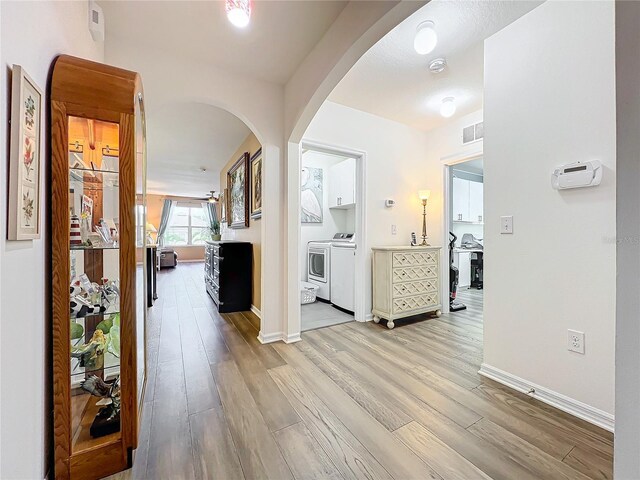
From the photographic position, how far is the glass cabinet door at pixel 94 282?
109 cm

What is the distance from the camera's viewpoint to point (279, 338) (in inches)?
99.0

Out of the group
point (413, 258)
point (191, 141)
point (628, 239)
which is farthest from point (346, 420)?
point (191, 141)

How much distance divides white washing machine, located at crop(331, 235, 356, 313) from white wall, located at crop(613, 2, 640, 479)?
107 inches

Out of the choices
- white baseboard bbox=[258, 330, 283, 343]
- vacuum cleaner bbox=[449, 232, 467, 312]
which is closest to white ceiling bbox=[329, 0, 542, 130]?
vacuum cleaner bbox=[449, 232, 467, 312]

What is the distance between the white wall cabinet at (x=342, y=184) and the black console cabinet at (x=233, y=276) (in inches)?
66.5

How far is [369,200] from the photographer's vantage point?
318 cm

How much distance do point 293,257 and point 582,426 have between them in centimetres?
215

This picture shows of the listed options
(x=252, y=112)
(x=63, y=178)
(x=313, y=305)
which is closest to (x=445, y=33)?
(x=252, y=112)

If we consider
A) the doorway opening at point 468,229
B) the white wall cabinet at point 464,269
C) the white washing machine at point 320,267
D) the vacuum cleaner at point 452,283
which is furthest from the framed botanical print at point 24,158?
the white wall cabinet at point 464,269

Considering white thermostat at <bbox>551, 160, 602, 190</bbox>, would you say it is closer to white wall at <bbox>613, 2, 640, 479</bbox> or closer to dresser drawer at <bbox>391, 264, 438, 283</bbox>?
white wall at <bbox>613, 2, 640, 479</bbox>

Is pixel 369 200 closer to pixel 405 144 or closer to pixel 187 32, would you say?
pixel 405 144

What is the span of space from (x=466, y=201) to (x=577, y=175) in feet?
13.2

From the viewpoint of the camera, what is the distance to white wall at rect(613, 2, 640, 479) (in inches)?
22.0

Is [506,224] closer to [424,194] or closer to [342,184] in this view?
[424,194]
